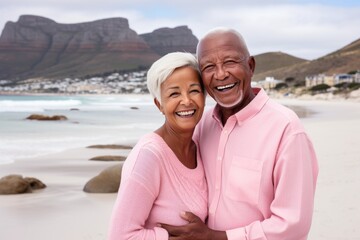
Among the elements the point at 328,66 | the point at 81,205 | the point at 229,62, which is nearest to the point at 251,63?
the point at 229,62

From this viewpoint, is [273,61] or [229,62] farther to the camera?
[273,61]

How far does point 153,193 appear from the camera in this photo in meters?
2.42

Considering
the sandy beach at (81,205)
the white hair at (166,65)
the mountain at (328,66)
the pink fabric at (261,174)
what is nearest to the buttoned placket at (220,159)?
the pink fabric at (261,174)

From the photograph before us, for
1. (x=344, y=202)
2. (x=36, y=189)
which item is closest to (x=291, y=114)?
(x=344, y=202)

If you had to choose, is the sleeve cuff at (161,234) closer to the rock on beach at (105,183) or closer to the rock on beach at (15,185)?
the rock on beach at (105,183)

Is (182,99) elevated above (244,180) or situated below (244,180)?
above

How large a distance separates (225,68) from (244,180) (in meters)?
0.55

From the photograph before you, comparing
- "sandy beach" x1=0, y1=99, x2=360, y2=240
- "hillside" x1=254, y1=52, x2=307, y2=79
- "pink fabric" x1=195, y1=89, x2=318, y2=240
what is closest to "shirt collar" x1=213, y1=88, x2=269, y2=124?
"pink fabric" x1=195, y1=89, x2=318, y2=240

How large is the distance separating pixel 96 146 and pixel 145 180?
38.6ft

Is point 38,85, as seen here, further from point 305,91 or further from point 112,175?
point 112,175

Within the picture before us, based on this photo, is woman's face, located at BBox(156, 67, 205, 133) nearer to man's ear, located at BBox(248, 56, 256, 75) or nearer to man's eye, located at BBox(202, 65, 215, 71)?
man's eye, located at BBox(202, 65, 215, 71)

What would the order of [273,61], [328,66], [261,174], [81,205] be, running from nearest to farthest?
[261,174] → [81,205] → [328,66] → [273,61]

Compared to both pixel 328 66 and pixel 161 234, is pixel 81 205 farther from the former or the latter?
pixel 328 66

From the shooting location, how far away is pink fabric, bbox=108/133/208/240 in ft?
7.80
